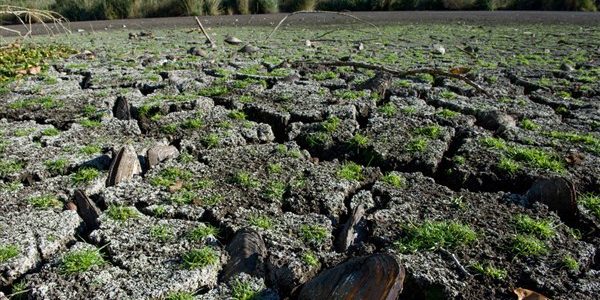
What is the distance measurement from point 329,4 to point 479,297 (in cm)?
1648

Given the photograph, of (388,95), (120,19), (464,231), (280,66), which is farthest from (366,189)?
(120,19)

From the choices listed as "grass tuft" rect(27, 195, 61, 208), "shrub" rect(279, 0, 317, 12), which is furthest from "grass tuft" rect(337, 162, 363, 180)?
"shrub" rect(279, 0, 317, 12)

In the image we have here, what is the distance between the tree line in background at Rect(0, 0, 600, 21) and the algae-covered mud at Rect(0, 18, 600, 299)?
11858 millimetres

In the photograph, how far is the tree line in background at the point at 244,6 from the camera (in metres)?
16.1

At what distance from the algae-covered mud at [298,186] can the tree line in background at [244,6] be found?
11858mm

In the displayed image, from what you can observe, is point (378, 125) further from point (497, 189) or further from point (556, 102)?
point (556, 102)

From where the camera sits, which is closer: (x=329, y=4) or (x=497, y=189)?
(x=497, y=189)

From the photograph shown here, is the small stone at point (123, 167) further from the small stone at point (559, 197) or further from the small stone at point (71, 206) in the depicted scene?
the small stone at point (559, 197)

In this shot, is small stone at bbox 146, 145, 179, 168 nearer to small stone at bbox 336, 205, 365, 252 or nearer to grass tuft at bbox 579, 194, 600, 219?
small stone at bbox 336, 205, 365, 252

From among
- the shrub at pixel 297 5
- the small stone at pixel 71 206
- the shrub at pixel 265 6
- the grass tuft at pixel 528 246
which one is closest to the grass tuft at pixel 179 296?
the small stone at pixel 71 206

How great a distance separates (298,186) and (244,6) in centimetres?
1499

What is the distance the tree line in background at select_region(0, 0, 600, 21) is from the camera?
16.1 m

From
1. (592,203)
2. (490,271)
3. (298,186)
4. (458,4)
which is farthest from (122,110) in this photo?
(458,4)

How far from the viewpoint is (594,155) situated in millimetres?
3100
